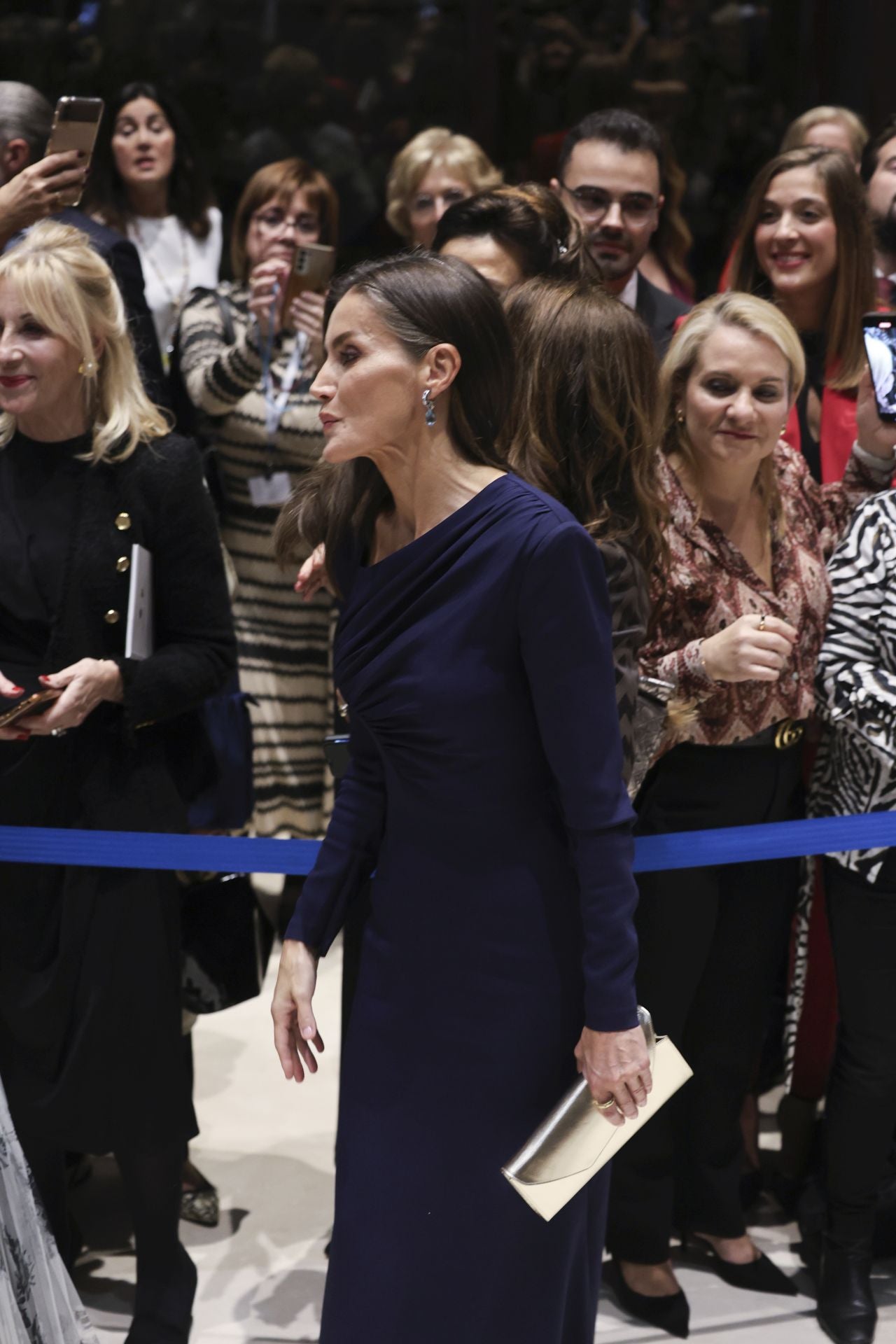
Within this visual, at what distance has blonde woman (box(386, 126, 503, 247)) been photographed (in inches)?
181

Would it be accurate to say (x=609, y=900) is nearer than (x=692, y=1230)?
Yes

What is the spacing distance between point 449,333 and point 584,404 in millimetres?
483

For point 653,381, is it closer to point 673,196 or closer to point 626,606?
point 626,606

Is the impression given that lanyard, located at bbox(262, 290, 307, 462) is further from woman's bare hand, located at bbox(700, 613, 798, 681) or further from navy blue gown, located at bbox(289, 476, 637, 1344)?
navy blue gown, located at bbox(289, 476, 637, 1344)

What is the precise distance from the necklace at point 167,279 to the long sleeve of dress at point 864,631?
255cm

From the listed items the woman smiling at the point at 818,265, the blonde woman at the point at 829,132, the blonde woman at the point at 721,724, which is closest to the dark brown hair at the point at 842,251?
the woman smiling at the point at 818,265

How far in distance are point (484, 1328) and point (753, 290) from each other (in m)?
2.39

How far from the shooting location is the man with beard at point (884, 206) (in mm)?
3766

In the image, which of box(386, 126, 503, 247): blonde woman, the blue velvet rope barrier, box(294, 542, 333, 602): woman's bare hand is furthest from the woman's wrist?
box(386, 126, 503, 247): blonde woman

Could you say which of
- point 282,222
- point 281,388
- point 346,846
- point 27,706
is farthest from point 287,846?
point 282,222

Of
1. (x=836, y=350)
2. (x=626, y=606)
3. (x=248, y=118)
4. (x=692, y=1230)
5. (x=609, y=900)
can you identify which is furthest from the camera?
(x=248, y=118)

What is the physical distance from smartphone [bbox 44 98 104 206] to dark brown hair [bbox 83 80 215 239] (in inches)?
73.8

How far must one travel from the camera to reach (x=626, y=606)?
2.51m

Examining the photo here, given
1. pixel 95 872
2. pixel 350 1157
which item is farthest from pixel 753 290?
pixel 350 1157
